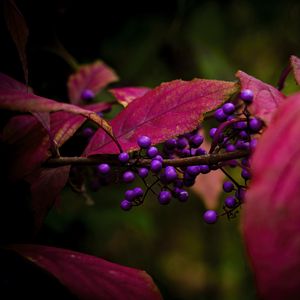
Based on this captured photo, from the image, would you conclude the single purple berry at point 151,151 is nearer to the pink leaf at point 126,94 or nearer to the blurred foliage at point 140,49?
the pink leaf at point 126,94

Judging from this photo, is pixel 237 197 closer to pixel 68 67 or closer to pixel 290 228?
pixel 290 228

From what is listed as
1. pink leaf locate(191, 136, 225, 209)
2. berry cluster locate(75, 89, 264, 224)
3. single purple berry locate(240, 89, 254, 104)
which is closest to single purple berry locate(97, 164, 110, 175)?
berry cluster locate(75, 89, 264, 224)

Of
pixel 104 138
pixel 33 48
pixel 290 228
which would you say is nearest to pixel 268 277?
pixel 290 228

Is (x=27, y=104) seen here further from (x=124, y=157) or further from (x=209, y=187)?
(x=209, y=187)

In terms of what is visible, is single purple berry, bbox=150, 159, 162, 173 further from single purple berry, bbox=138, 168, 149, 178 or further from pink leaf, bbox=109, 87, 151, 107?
pink leaf, bbox=109, 87, 151, 107

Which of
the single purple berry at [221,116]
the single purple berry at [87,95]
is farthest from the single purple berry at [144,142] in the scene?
the single purple berry at [87,95]

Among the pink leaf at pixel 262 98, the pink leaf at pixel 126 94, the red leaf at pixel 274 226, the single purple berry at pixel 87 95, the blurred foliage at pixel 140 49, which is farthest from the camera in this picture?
the blurred foliage at pixel 140 49

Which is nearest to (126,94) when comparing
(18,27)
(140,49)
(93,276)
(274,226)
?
(18,27)
